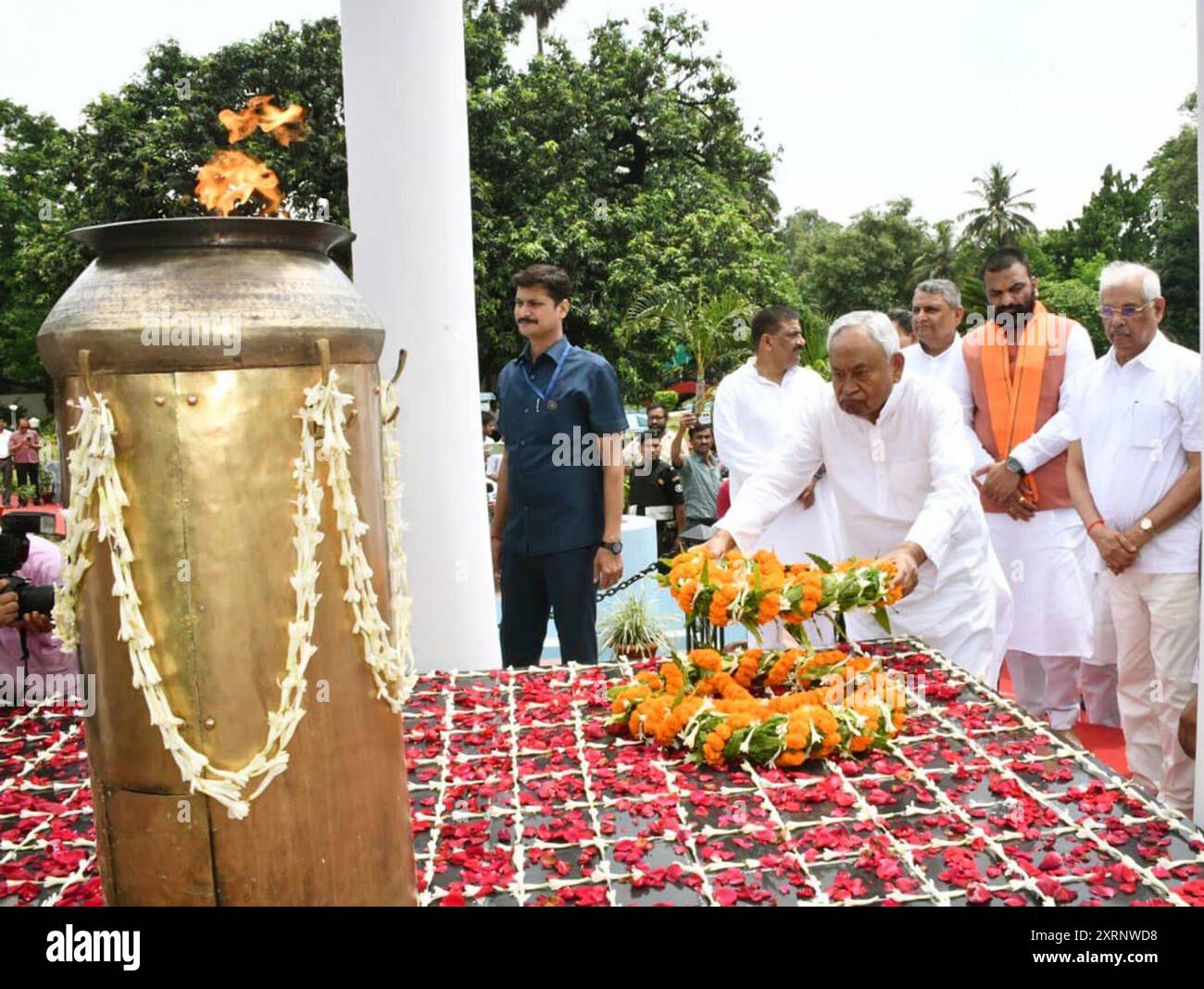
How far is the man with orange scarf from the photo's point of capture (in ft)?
20.1

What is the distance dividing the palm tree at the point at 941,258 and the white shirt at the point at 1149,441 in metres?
46.3

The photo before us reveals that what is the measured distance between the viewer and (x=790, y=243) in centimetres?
6794

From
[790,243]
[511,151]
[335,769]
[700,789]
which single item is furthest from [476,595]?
[790,243]

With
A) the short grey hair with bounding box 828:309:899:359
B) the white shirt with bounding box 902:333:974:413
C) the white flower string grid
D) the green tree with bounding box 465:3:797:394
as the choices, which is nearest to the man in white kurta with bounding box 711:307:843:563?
the white shirt with bounding box 902:333:974:413

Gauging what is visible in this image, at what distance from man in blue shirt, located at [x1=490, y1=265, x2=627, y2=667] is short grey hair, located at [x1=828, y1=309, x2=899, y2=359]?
1.36 metres

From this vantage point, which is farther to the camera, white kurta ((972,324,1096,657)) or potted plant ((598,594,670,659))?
potted plant ((598,594,670,659))

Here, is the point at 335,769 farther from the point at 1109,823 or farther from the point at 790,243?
the point at 790,243

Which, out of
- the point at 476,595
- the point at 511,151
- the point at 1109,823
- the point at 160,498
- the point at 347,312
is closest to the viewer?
the point at 160,498

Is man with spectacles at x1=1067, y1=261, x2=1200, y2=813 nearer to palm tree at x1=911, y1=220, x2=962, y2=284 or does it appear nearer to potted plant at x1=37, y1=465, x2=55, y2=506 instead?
potted plant at x1=37, y1=465, x2=55, y2=506

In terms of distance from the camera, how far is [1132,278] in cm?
505

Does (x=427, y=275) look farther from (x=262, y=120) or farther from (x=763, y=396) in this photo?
(x=763, y=396)

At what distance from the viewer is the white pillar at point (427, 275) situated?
206 inches

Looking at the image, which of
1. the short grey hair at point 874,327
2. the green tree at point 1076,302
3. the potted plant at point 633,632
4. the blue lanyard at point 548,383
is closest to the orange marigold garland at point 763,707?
the short grey hair at point 874,327
